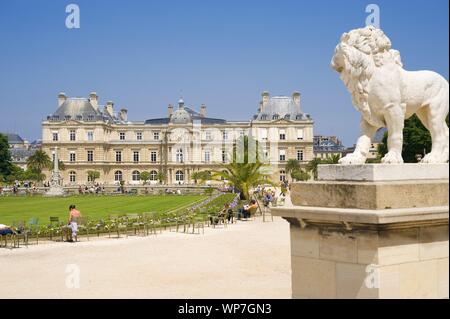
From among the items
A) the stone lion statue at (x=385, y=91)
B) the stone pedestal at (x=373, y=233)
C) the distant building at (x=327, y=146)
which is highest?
the distant building at (x=327, y=146)

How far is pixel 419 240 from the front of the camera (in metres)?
4.57

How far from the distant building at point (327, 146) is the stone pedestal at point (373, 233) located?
98442 mm

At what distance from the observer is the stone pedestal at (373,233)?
14.5 feet

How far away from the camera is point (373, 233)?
4395mm

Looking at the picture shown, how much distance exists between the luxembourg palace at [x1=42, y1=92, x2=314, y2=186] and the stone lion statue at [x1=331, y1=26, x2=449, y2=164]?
73.4 metres

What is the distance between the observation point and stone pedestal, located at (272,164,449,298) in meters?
4.41

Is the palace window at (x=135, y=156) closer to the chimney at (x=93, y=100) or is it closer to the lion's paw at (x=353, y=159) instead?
the chimney at (x=93, y=100)

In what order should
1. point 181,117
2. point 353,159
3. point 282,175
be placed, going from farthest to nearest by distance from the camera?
point 181,117
point 282,175
point 353,159

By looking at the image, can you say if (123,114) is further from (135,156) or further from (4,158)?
(4,158)

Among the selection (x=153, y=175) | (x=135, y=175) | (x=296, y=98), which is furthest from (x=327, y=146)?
(x=135, y=175)

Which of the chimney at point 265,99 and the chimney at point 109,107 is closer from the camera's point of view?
the chimney at point 265,99

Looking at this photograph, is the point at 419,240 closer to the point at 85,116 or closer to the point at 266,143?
the point at 266,143

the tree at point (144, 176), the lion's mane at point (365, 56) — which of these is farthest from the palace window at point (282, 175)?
the lion's mane at point (365, 56)

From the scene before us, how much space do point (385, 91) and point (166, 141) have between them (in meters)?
78.8
